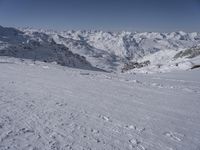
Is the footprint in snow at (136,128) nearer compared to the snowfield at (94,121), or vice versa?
the snowfield at (94,121)

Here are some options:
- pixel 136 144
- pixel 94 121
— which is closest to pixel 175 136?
pixel 136 144

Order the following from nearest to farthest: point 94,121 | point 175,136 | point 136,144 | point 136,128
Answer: point 136,144 → point 175,136 → point 136,128 → point 94,121

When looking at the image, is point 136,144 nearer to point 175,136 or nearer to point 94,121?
point 175,136

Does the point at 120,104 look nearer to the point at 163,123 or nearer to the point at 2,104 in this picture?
the point at 163,123

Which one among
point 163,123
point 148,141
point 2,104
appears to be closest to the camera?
point 148,141

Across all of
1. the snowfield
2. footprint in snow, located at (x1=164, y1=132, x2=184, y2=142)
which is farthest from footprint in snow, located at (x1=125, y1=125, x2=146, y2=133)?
footprint in snow, located at (x1=164, y1=132, x2=184, y2=142)

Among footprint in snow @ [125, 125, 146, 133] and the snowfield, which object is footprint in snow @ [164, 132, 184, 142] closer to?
the snowfield

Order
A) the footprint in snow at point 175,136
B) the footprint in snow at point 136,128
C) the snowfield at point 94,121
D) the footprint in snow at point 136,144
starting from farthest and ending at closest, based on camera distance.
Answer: the footprint in snow at point 136,128
the footprint in snow at point 175,136
the snowfield at point 94,121
the footprint in snow at point 136,144

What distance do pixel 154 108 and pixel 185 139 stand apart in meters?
4.05

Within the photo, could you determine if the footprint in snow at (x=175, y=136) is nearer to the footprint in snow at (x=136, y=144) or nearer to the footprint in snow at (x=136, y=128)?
the footprint in snow at (x=136, y=128)

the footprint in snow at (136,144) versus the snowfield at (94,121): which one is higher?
the snowfield at (94,121)

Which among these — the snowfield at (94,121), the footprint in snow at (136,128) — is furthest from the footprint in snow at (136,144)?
the footprint in snow at (136,128)

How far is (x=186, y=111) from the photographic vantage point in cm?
1207

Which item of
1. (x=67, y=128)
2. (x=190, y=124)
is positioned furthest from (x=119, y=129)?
(x=190, y=124)
